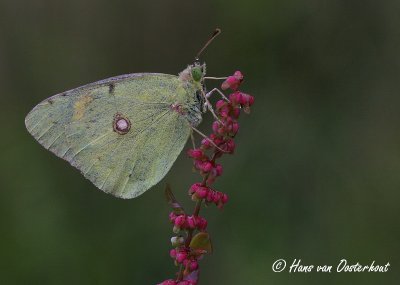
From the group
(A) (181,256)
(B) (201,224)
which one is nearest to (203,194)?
(B) (201,224)

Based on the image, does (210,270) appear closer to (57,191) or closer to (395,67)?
(57,191)

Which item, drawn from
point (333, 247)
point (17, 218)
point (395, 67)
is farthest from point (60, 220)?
point (395, 67)

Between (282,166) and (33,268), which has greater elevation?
(282,166)

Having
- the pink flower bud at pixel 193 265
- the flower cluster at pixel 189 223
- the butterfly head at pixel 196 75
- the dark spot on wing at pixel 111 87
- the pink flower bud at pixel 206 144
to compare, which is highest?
the butterfly head at pixel 196 75

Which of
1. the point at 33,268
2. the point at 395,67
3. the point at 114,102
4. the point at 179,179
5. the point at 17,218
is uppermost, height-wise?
the point at 395,67

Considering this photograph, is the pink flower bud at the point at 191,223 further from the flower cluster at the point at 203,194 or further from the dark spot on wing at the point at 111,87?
the dark spot on wing at the point at 111,87

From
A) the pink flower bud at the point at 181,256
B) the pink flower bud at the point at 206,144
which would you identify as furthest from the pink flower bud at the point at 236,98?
the pink flower bud at the point at 181,256

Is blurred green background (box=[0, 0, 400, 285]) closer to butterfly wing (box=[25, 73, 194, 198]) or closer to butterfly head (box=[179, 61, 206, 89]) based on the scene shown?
butterfly wing (box=[25, 73, 194, 198])
